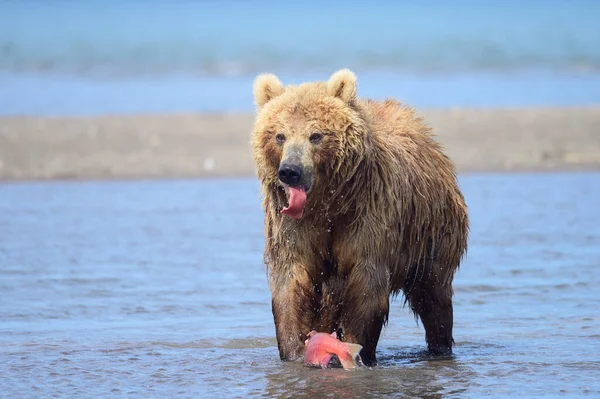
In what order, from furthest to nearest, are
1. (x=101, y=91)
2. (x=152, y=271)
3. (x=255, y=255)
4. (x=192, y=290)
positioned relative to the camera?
(x=101, y=91) → (x=255, y=255) → (x=152, y=271) → (x=192, y=290)

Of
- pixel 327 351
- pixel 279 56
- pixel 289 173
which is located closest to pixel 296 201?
pixel 289 173

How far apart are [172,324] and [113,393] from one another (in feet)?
6.25

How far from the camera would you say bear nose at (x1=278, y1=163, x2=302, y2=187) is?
20.3 ft

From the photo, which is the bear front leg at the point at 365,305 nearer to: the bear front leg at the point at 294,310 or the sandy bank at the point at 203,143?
the bear front leg at the point at 294,310

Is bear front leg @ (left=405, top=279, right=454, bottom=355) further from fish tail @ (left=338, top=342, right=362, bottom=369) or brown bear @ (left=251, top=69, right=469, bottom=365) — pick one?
fish tail @ (left=338, top=342, right=362, bottom=369)

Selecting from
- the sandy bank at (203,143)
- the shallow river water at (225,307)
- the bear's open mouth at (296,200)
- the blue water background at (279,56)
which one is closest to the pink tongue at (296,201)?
the bear's open mouth at (296,200)

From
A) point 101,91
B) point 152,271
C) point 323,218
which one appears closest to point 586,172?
point 152,271

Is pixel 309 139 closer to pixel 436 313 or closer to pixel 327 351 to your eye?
pixel 327 351

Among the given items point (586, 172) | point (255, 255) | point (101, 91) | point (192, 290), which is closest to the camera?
point (192, 290)

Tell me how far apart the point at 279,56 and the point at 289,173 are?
111ft

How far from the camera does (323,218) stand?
661cm

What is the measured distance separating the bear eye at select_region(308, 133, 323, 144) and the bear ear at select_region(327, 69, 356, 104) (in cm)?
30

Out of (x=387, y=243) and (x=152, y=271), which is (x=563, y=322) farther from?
(x=152, y=271)

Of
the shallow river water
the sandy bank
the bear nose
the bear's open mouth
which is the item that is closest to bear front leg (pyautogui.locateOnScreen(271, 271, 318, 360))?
the shallow river water
